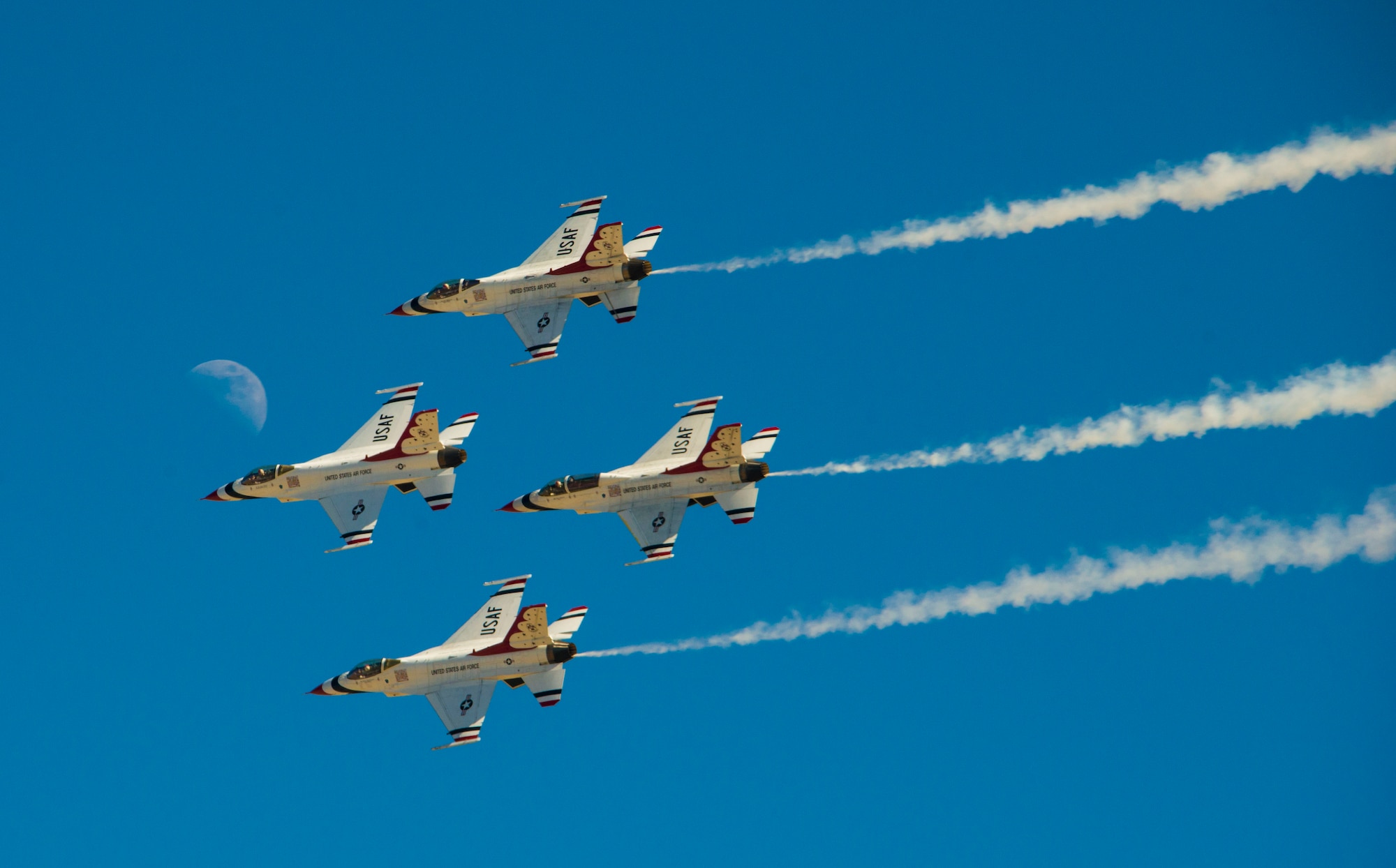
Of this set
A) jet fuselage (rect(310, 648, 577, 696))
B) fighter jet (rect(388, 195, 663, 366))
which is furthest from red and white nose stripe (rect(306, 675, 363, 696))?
fighter jet (rect(388, 195, 663, 366))

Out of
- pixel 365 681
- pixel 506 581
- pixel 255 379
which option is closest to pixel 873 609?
pixel 506 581

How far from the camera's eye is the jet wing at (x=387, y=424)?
3506 inches

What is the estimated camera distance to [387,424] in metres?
89.5

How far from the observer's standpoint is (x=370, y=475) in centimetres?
8806

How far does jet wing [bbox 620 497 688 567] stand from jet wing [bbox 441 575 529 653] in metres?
5.09

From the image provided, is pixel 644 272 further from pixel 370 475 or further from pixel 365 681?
pixel 365 681

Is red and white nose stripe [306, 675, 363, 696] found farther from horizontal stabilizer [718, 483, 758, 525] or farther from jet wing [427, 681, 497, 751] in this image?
horizontal stabilizer [718, 483, 758, 525]

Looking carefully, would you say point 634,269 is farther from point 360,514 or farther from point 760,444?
point 360,514

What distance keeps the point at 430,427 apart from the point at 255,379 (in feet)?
28.3

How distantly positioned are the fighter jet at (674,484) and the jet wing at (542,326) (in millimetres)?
5642

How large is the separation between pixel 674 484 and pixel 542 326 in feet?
30.1

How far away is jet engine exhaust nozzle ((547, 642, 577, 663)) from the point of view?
8500 cm

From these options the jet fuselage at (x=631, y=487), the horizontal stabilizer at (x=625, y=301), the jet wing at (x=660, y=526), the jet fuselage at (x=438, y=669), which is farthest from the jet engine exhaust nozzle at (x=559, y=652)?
the horizontal stabilizer at (x=625, y=301)

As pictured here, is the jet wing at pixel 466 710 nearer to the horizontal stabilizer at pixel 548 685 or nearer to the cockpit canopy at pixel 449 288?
the horizontal stabilizer at pixel 548 685
